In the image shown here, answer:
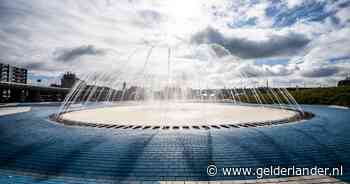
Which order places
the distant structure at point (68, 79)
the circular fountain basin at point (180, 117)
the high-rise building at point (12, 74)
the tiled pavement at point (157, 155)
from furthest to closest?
the high-rise building at point (12, 74) → the distant structure at point (68, 79) → the circular fountain basin at point (180, 117) → the tiled pavement at point (157, 155)

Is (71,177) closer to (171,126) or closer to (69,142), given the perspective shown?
(69,142)

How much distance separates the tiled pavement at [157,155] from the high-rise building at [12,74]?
197 m

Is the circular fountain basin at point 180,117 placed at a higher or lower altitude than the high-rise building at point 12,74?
lower

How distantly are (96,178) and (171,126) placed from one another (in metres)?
8.72

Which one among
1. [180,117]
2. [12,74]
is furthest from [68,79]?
[180,117]

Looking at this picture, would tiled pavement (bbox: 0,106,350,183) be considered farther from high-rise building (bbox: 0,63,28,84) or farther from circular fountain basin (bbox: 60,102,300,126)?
high-rise building (bbox: 0,63,28,84)

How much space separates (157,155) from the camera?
8484 mm

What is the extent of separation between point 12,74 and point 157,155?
219829 millimetres

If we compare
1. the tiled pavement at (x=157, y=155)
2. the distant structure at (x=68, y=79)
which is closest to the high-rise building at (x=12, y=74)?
the distant structure at (x=68, y=79)

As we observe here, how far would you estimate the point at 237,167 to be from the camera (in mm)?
7285

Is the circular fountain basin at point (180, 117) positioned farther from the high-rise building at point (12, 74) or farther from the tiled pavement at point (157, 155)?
the high-rise building at point (12, 74)

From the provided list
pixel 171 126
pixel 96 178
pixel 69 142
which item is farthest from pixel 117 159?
pixel 171 126

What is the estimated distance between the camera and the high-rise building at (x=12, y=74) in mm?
160300

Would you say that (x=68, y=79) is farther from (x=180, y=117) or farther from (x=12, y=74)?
(x=180, y=117)
